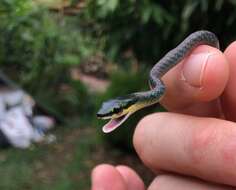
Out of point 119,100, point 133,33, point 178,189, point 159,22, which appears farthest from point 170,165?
point 133,33

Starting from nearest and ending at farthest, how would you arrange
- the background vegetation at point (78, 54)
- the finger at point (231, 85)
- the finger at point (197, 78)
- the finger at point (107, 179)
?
the finger at point (197, 78), the finger at point (231, 85), the finger at point (107, 179), the background vegetation at point (78, 54)

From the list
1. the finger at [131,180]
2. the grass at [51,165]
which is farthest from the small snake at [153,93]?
the grass at [51,165]

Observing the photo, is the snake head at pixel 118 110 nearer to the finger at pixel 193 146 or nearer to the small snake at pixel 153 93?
the small snake at pixel 153 93

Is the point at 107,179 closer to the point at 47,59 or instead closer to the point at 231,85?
the point at 231,85

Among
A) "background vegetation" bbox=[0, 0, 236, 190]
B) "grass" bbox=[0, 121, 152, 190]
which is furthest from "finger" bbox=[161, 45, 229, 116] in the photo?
"grass" bbox=[0, 121, 152, 190]

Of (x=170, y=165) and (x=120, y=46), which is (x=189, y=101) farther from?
(x=120, y=46)

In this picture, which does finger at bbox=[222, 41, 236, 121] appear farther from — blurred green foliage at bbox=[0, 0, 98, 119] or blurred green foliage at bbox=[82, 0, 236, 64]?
blurred green foliage at bbox=[0, 0, 98, 119]
